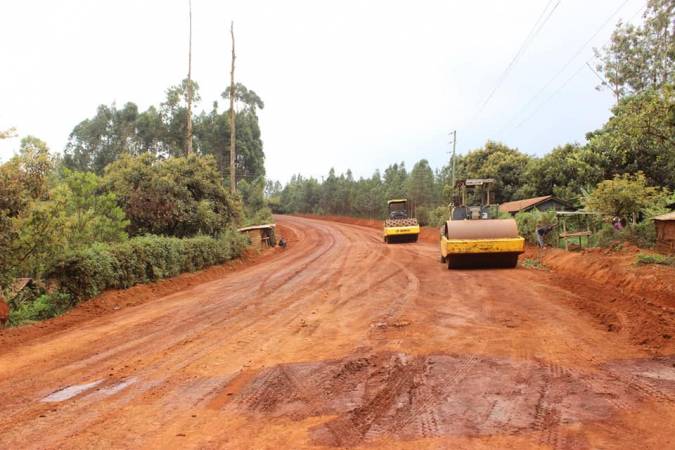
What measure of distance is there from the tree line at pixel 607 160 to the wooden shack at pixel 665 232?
1.68 m

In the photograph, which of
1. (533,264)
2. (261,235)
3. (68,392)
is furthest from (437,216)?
(68,392)

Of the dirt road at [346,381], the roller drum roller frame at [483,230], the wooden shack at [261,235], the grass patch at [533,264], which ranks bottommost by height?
the dirt road at [346,381]

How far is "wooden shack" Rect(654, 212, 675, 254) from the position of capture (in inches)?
612

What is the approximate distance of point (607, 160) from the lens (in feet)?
94.9

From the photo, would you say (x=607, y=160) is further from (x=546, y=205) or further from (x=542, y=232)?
(x=542, y=232)

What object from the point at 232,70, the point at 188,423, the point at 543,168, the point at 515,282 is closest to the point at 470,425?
the point at 188,423

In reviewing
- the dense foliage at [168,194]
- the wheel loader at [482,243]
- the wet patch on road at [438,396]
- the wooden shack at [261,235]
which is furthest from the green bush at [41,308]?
the wooden shack at [261,235]

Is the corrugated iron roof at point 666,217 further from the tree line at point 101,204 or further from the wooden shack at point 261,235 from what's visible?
the wooden shack at point 261,235

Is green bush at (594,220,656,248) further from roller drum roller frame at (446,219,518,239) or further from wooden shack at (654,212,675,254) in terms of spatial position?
roller drum roller frame at (446,219,518,239)

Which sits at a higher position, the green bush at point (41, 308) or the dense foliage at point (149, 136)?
the dense foliage at point (149, 136)

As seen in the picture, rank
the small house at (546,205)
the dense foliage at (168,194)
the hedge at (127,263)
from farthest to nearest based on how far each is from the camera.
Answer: the small house at (546,205)
the dense foliage at (168,194)
the hedge at (127,263)

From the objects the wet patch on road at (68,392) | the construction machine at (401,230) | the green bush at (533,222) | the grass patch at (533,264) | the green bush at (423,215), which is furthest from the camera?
the green bush at (423,215)

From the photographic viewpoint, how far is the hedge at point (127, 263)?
11477 mm

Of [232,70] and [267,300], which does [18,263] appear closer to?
[267,300]
